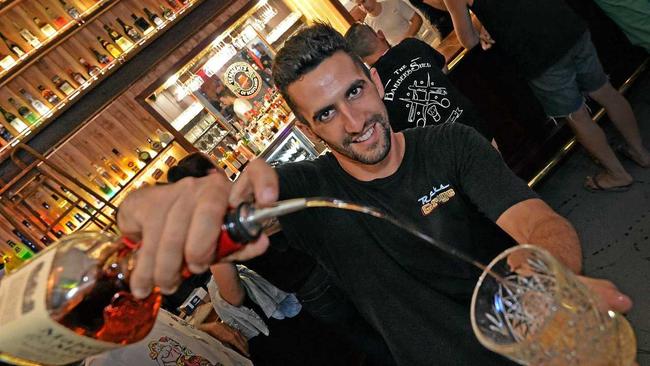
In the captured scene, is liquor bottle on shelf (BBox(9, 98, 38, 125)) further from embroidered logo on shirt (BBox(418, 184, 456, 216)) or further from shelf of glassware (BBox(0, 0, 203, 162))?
embroidered logo on shirt (BBox(418, 184, 456, 216))

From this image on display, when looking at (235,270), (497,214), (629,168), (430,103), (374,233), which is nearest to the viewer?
(497,214)

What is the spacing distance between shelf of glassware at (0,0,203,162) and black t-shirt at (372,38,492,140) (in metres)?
2.44

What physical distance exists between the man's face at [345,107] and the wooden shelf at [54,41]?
11.0 feet

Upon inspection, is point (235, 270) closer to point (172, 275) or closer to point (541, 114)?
point (172, 275)

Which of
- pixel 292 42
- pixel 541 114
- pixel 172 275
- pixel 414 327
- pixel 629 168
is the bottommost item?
pixel 629 168

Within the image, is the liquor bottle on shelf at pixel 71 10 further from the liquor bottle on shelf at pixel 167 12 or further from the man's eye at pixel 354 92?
the man's eye at pixel 354 92

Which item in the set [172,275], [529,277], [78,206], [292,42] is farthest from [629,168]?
[78,206]

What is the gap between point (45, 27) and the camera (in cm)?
417

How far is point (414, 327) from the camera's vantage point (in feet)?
4.65

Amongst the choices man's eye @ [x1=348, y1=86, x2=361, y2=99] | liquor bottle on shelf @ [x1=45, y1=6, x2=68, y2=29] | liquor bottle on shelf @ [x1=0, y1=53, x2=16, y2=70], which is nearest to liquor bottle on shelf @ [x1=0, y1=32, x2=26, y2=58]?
liquor bottle on shelf @ [x1=0, y1=53, x2=16, y2=70]

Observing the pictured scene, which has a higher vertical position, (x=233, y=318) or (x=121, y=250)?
(x=121, y=250)

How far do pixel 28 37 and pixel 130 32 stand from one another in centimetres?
81

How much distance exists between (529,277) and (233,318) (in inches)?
72.5

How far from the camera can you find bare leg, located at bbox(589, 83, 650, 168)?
2.96 meters
